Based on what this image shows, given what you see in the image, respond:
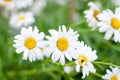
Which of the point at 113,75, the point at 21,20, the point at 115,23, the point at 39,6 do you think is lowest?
the point at 113,75

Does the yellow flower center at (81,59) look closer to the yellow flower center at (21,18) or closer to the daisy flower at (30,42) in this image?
the daisy flower at (30,42)

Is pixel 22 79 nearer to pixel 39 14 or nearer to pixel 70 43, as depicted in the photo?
pixel 70 43

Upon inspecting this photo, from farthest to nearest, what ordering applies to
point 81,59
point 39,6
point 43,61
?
point 39,6 < point 43,61 < point 81,59

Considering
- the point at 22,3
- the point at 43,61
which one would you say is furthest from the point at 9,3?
the point at 43,61

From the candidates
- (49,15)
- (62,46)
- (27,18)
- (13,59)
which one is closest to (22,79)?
(13,59)

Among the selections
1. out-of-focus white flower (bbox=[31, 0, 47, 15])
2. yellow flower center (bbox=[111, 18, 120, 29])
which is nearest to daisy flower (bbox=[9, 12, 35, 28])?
yellow flower center (bbox=[111, 18, 120, 29])

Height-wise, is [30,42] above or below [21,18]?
below

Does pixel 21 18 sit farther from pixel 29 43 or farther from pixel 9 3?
pixel 29 43

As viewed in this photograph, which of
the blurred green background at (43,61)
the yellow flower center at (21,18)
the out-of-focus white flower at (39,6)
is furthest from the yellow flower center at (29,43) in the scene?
the out-of-focus white flower at (39,6)
